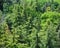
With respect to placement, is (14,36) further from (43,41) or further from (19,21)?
(19,21)

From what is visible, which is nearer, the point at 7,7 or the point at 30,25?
the point at 30,25

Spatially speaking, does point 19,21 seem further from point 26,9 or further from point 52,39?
point 52,39

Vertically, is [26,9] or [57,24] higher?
[26,9]

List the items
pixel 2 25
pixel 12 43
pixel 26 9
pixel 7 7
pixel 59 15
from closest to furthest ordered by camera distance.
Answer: pixel 12 43, pixel 2 25, pixel 26 9, pixel 59 15, pixel 7 7

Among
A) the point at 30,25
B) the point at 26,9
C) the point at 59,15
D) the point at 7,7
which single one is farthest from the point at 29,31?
the point at 7,7

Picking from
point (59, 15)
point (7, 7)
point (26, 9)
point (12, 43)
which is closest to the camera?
point (12, 43)

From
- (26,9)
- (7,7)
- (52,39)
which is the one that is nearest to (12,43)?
(52,39)

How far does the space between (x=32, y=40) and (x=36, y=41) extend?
1.02 m

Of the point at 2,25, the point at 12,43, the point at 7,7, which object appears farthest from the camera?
the point at 7,7

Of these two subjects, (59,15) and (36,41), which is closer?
(36,41)

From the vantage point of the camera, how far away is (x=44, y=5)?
6044cm

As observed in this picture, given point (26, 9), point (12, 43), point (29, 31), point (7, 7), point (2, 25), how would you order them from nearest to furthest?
1. point (12, 43)
2. point (2, 25)
3. point (29, 31)
4. point (26, 9)
5. point (7, 7)

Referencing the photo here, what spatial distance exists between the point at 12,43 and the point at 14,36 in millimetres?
855

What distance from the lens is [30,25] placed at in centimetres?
4016
